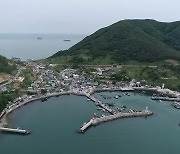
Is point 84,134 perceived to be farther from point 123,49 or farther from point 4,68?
point 123,49

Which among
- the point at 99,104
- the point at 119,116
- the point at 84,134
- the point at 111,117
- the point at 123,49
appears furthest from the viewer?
the point at 123,49

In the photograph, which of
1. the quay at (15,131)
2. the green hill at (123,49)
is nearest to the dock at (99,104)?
the quay at (15,131)

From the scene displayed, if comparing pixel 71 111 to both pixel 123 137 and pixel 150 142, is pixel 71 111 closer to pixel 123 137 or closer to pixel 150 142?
pixel 123 137

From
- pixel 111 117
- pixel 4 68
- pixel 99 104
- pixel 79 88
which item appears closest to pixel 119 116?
pixel 111 117

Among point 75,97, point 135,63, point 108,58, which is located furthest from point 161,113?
point 108,58

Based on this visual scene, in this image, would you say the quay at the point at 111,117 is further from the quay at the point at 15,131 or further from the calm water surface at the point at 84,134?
the quay at the point at 15,131

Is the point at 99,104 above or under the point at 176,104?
above

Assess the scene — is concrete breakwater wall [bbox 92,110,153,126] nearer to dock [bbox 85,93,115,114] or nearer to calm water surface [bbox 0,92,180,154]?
calm water surface [bbox 0,92,180,154]
